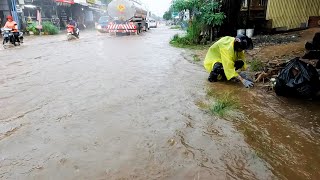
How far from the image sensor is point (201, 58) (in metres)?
8.98

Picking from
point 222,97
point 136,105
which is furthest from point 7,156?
point 222,97

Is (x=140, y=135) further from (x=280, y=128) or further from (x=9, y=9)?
(x=9, y=9)

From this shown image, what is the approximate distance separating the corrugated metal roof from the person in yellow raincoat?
798 cm

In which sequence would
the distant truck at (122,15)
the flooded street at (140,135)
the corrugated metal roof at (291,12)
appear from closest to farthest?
1. the flooded street at (140,135)
2. the corrugated metal roof at (291,12)
3. the distant truck at (122,15)

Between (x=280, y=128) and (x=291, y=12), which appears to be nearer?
(x=280, y=128)

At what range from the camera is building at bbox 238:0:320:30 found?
41.0 ft

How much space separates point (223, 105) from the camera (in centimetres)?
433

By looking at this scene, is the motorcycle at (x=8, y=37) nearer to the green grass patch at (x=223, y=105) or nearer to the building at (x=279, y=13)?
the building at (x=279, y=13)

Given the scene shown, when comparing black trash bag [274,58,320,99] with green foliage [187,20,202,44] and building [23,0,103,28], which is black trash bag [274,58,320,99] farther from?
building [23,0,103,28]

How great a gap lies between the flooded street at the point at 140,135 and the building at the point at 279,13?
8.29 meters

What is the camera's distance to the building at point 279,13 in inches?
492

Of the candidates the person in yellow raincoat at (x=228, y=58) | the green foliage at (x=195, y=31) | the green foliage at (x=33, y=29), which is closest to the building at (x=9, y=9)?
the green foliage at (x=33, y=29)

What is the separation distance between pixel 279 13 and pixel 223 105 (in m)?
9.82

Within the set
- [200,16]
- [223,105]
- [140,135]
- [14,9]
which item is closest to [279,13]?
[200,16]
